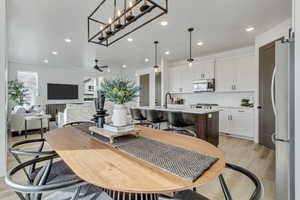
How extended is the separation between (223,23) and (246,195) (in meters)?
3.12

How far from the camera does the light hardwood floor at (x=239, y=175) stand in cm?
199

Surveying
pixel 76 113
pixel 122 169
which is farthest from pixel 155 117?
pixel 122 169

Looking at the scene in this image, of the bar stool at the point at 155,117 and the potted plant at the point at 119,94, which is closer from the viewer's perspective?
the potted plant at the point at 119,94

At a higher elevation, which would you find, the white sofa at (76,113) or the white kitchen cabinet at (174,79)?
the white kitchen cabinet at (174,79)

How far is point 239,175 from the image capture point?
8.09 ft

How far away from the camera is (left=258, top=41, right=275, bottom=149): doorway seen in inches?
144

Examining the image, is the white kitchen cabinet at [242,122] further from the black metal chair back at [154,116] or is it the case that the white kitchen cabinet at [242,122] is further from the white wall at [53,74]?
the white wall at [53,74]

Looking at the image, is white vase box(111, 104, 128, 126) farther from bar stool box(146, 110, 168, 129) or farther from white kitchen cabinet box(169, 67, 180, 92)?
white kitchen cabinet box(169, 67, 180, 92)

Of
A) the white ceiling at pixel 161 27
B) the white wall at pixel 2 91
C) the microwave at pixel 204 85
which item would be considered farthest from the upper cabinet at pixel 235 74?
the white wall at pixel 2 91

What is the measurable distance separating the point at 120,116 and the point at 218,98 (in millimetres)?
4987

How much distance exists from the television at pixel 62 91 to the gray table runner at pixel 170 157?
7.92m

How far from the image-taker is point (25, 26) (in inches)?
139

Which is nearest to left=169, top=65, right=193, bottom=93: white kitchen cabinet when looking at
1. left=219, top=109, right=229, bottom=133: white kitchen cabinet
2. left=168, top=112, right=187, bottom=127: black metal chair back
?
left=219, top=109, right=229, bottom=133: white kitchen cabinet

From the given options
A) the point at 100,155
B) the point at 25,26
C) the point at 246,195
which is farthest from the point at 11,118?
the point at 246,195
